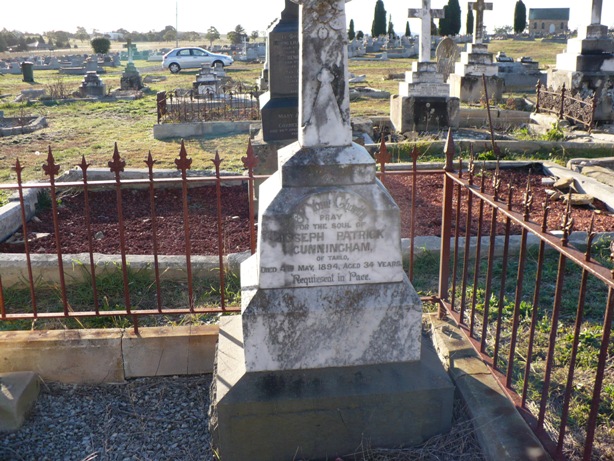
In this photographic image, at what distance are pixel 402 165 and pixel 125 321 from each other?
4825mm

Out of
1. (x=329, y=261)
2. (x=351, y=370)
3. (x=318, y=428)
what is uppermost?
(x=329, y=261)

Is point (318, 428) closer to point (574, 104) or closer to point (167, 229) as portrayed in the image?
point (167, 229)

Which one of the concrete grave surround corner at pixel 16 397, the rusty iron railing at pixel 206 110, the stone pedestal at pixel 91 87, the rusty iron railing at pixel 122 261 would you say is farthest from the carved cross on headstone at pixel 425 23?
the stone pedestal at pixel 91 87

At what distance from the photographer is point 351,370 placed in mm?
3160

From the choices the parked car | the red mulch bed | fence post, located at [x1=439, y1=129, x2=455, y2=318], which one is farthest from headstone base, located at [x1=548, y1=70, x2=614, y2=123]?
the parked car

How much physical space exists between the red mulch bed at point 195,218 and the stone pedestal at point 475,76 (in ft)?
34.7

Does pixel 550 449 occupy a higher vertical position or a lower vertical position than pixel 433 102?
lower

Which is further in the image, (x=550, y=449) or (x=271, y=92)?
(x=271, y=92)

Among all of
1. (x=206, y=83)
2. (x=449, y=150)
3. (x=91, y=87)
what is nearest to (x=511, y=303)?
(x=449, y=150)

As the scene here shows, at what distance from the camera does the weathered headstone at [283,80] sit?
764 cm

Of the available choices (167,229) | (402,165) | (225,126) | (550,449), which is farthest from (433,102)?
(550,449)

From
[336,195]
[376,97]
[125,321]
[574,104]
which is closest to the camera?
[336,195]

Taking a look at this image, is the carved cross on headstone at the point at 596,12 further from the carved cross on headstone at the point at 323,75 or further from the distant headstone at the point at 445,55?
the carved cross on headstone at the point at 323,75

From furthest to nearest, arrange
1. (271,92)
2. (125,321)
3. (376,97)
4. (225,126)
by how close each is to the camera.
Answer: (376,97) → (225,126) → (271,92) → (125,321)
